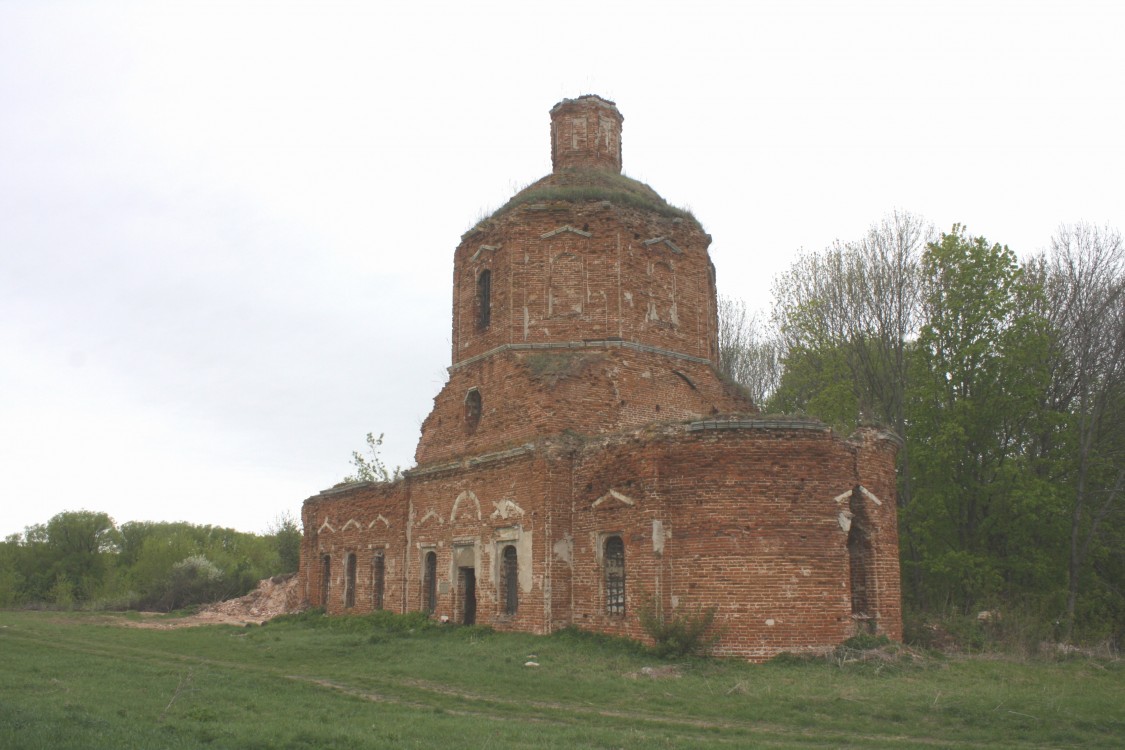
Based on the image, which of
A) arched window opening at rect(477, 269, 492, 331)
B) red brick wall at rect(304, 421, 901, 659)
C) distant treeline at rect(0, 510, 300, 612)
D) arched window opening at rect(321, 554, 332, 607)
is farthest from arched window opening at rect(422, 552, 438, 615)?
distant treeline at rect(0, 510, 300, 612)

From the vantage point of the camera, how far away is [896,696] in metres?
10.4

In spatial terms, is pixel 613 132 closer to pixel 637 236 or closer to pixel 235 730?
pixel 637 236

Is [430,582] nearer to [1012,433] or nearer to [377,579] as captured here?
[377,579]

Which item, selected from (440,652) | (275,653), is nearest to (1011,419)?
(440,652)

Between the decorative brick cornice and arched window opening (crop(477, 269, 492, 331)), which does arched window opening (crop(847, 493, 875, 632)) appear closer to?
the decorative brick cornice

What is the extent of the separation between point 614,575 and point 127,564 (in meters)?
41.8

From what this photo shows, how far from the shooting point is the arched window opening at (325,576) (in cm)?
2312

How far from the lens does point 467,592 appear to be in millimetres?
17828

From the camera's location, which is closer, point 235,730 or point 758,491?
point 235,730

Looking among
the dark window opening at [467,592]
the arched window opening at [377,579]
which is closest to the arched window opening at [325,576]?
the arched window opening at [377,579]

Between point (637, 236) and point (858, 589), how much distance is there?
8457mm

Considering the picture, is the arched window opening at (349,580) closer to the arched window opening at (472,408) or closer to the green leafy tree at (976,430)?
the arched window opening at (472,408)

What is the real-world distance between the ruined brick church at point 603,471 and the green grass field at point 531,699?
112 cm

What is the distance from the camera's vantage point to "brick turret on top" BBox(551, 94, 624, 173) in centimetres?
2148
